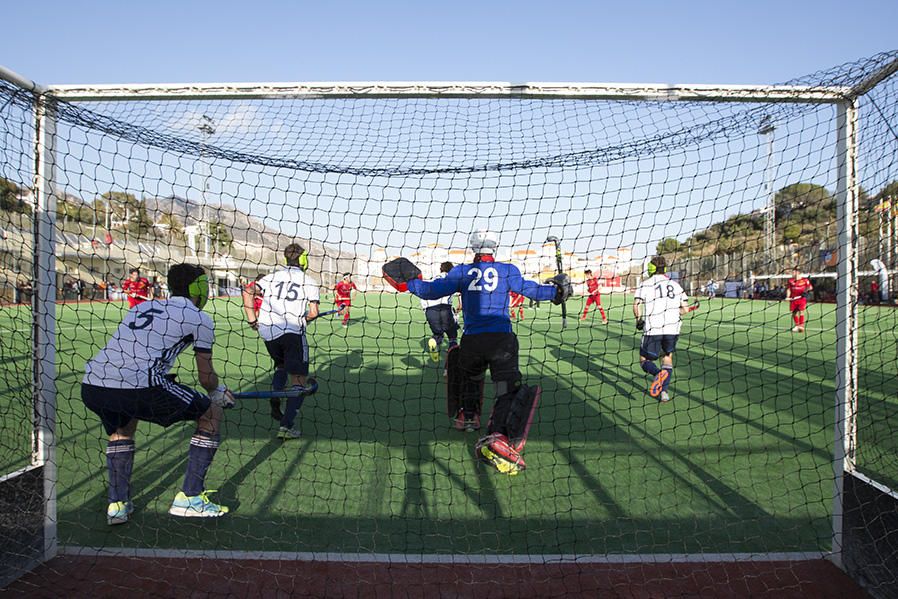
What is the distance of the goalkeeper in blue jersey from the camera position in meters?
4.10

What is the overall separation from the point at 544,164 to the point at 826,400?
5.11 metres

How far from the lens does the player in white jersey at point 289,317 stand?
4941 mm

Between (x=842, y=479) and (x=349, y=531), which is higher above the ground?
(x=842, y=479)

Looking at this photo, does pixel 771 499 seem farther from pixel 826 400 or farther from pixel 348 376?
pixel 348 376

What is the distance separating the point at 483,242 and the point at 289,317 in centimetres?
190

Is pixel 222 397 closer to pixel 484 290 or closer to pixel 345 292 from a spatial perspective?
pixel 484 290

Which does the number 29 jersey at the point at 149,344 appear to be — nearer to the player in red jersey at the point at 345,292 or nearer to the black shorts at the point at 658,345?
the player in red jersey at the point at 345,292

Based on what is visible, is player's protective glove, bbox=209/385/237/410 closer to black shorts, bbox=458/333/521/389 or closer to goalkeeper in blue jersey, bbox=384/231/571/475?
goalkeeper in blue jersey, bbox=384/231/571/475

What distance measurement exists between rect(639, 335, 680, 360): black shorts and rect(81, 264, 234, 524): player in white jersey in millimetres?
4944

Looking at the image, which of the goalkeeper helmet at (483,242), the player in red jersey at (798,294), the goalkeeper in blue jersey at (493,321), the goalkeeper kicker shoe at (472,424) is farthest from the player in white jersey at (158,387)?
the player in red jersey at (798,294)

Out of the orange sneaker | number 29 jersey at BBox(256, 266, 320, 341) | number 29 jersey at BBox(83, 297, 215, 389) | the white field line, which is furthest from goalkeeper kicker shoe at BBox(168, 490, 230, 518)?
the orange sneaker

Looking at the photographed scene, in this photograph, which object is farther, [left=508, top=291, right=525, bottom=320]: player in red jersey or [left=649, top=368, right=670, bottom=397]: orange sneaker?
[left=649, top=368, right=670, bottom=397]: orange sneaker

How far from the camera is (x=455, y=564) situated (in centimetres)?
291

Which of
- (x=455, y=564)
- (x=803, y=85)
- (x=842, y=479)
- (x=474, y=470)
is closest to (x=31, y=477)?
(x=455, y=564)
